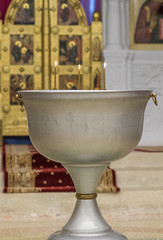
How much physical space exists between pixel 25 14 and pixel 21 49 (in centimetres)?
45

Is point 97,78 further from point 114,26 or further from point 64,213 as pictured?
point 64,213

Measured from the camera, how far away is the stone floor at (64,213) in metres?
3.57

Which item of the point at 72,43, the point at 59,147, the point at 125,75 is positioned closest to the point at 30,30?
the point at 72,43

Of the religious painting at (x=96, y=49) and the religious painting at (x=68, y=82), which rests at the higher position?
A: the religious painting at (x=96, y=49)

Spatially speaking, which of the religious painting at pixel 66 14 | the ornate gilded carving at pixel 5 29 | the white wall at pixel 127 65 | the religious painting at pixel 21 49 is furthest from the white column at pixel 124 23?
the ornate gilded carving at pixel 5 29

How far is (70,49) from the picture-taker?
7277mm

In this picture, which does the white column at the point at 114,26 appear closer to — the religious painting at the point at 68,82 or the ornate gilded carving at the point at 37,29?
the religious painting at the point at 68,82

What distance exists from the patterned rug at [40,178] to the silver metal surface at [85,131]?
229 cm

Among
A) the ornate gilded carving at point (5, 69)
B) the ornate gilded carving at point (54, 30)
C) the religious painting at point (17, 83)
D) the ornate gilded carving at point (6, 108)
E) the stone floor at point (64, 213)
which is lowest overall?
the stone floor at point (64, 213)

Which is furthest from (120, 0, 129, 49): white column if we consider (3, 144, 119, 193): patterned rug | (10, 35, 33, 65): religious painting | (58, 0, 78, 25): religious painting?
(3, 144, 119, 193): patterned rug

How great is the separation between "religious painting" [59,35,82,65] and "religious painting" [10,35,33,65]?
0.39 metres

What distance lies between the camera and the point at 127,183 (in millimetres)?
5152

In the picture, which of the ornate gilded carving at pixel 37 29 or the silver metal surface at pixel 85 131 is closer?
the silver metal surface at pixel 85 131

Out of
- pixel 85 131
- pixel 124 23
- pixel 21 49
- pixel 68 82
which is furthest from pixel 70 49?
pixel 85 131
